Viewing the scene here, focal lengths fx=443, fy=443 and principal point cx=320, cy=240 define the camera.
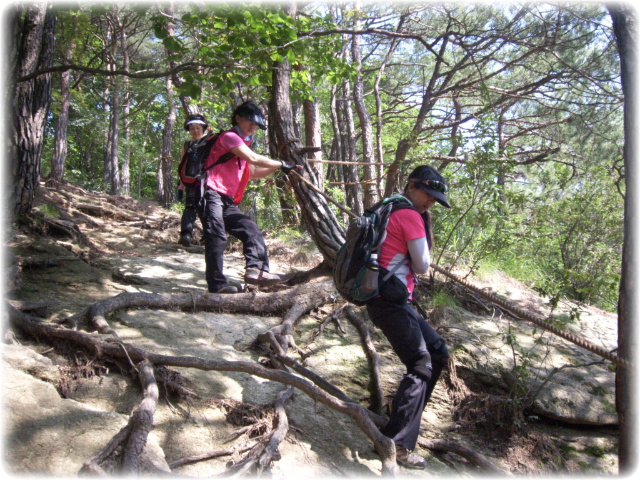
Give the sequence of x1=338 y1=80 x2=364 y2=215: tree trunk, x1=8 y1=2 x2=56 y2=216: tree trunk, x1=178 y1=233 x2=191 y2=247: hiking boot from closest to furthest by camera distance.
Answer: x1=8 y1=2 x2=56 y2=216: tree trunk
x1=178 y1=233 x2=191 y2=247: hiking boot
x1=338 y1=80 x2=364 y2=215: tree trunk

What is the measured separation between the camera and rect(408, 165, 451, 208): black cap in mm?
3203

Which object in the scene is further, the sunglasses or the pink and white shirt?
the sunglasses

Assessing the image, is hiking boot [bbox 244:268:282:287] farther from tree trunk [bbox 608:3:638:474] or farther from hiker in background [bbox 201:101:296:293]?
tree trunk [bbox 608:3:638:474]

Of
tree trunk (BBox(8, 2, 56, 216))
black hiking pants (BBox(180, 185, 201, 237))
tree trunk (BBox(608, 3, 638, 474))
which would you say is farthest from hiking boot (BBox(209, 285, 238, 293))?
tree trunk (BBox(608, 3, 638, 474))

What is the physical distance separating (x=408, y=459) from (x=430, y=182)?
1.94m

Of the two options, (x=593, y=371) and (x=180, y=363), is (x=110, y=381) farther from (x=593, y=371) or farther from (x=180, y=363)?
(x=593, y=371)

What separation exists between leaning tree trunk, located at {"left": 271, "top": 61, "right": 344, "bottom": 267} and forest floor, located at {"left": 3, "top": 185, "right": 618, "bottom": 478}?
0.54 meters

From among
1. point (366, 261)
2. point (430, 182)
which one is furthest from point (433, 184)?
point (366, 261)

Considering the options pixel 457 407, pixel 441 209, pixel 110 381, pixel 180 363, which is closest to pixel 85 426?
pixel 110 381

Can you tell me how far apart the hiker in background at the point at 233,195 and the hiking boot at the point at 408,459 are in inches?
97.6

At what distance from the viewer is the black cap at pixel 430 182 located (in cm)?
320

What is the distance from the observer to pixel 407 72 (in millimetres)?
16125

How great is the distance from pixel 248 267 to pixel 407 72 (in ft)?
44.3

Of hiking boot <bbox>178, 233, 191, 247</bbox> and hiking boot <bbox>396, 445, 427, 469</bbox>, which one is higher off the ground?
hiking boot <bbox>178, 233, 191, 247</bbox>
